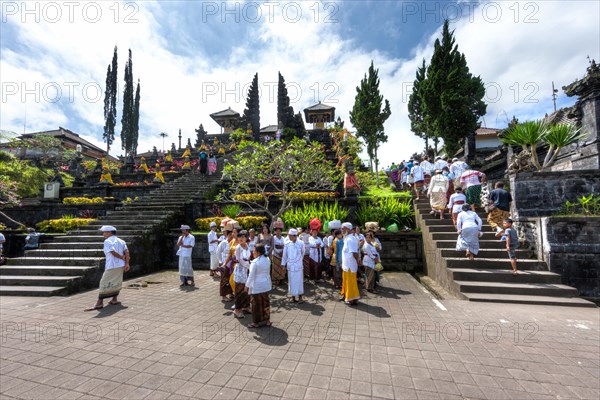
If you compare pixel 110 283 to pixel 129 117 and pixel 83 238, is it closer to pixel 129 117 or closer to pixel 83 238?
pixel 83 238

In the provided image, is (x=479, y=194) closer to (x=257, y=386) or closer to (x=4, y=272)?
(x=257, y=386)

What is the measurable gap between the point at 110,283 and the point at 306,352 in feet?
16.0

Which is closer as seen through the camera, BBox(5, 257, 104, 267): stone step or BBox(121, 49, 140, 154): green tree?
BBox(5, 257, 104, 267): stone step

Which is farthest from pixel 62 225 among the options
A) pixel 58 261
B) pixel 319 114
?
pixel 319 114

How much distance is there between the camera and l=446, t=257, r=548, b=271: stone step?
6.43 metres

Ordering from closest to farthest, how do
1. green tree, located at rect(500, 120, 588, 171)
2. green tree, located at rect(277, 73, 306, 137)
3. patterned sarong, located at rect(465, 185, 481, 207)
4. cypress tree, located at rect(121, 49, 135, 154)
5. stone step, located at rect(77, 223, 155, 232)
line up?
green tree, located at rect(500, 120, 588, 171) → patterned sarong, located at rect(465, 185, 481, 207) → stone step, located at rect(77, 223, 155, 232) → green tree, located at rect(277, 73, 306, 137) → cypress tree, located at rect(121, 49, 135, 154)

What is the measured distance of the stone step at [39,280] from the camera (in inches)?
269

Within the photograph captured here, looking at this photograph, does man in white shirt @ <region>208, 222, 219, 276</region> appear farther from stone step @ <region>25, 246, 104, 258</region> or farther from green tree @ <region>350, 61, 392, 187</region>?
green tree @ <region>350, 61, 392, 187</region>

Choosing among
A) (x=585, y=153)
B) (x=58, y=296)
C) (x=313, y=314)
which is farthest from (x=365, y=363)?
(x=585, y=153)

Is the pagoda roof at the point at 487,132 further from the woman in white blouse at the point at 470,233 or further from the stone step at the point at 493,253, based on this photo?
the woman in white blouse at the point at 470,233

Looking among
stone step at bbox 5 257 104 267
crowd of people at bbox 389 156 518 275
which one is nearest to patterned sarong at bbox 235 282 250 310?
stone step at bbox 5 257 104 267

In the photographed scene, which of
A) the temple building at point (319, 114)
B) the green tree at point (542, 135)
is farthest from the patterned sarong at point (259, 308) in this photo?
the temple building at point (319, 114)

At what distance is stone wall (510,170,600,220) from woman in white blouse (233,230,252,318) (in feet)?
25.3

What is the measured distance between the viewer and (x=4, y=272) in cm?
752
